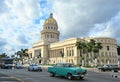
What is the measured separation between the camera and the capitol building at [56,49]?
476ft

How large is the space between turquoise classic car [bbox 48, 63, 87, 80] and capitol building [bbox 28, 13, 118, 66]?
115685mm

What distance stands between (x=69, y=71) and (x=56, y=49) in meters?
138

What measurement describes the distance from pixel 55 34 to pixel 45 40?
799cm

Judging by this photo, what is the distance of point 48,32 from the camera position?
563 feet

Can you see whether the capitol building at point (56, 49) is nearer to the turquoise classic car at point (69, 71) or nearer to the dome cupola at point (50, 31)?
the dome cupola at point (50, 31)

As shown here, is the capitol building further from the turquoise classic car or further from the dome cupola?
the turquoise classic car

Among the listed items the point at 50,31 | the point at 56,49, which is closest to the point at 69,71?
the point at 56,49

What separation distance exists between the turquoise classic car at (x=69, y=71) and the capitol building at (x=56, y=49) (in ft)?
380

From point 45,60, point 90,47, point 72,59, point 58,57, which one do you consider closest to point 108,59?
point 72,59

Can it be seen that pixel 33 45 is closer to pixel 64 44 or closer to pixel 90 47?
pixel 64 44

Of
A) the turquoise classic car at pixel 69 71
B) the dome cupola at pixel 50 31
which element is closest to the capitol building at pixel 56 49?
the dome cupola at pixel 50 31

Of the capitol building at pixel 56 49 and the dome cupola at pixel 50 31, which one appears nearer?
the capitol building at pixel 56 49

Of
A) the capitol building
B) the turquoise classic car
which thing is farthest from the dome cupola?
the turquoise classic car

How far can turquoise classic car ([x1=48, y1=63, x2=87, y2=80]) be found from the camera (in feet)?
82.1
